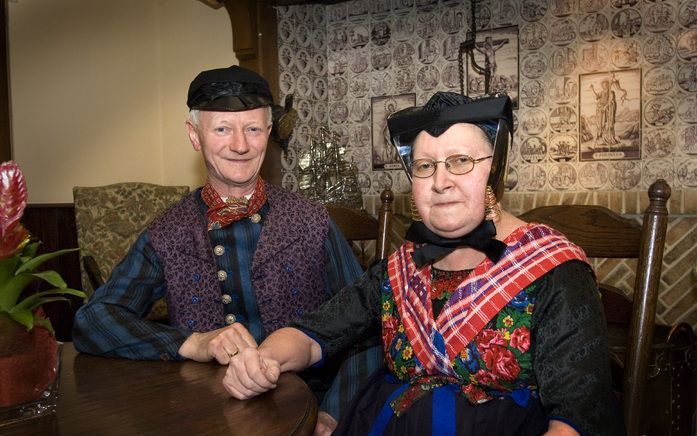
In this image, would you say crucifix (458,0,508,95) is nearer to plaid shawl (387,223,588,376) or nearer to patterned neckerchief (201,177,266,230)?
patterned neckerchief (201,177,266,230)

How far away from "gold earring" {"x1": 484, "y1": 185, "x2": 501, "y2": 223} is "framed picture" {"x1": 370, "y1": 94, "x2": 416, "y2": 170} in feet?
9.71

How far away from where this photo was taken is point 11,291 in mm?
1077

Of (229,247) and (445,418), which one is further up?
(229,247)

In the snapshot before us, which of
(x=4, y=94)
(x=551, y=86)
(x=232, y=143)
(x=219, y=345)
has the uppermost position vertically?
(x=4, y=94)

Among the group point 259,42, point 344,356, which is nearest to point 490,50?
point 259,42

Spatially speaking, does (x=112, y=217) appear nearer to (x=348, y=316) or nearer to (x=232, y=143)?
(x=232, y=143)

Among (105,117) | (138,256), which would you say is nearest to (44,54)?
(105,117)

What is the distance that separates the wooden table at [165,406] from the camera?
1.10m

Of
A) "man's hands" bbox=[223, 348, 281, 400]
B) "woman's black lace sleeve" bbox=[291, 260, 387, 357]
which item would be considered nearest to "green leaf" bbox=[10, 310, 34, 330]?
"man's hands" bbox=[223, 348, 281, 400]

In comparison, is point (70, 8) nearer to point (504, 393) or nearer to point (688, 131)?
point (688, 131)

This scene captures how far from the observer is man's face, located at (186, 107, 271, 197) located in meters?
1.91

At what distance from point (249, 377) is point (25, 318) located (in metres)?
0.42

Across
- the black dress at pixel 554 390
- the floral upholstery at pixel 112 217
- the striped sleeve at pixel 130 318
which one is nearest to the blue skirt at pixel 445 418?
the black dress at pixel 554 390

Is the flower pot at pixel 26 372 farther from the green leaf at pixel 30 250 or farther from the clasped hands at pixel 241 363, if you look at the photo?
the clasped hands at pixel 241 363
